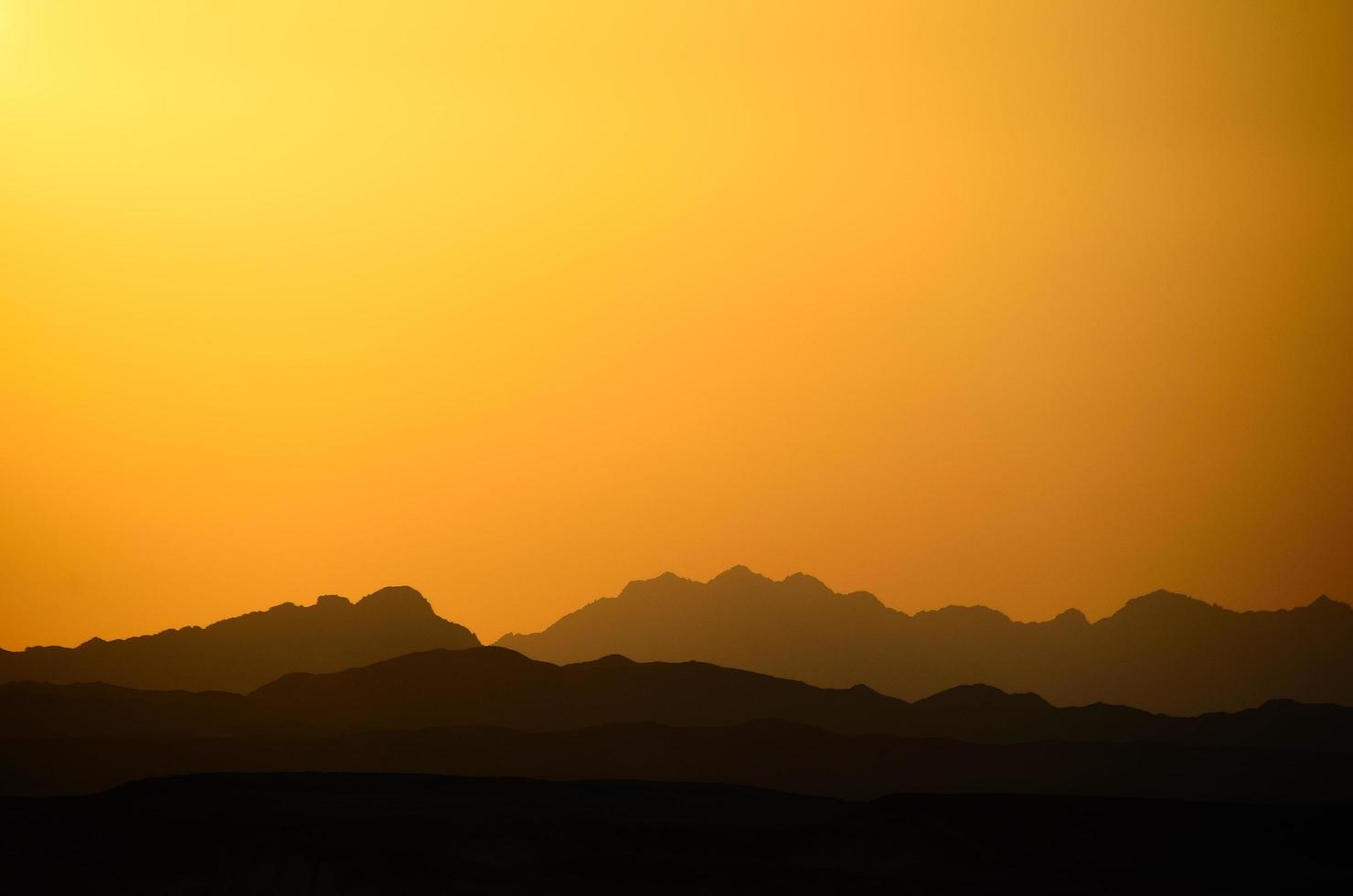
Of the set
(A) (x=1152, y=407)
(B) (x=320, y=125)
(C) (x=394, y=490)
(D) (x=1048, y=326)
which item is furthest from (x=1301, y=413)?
(B) (x=320, y=125)

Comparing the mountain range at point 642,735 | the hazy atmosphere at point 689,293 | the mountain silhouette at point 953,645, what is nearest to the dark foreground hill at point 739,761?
the mountain range at point 642,735

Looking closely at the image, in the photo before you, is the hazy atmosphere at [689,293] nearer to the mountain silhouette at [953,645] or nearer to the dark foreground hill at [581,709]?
the mountain silhouette at [953,645]

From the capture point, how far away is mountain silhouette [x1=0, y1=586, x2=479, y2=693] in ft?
22.1

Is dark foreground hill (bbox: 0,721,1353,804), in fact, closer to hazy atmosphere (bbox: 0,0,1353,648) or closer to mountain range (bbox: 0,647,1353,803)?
mountain range (bbox: 0,647,1353,803)

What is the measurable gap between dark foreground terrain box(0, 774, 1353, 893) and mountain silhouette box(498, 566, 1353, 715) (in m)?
0.53

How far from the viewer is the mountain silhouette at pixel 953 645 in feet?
22.3

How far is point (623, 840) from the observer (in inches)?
247

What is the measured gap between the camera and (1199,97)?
7.07m

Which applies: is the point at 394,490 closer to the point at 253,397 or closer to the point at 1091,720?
the point at 253,397

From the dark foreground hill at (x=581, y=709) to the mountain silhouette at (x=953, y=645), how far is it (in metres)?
0.07

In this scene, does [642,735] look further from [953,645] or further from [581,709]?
[953,645]

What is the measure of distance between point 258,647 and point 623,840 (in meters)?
1.90

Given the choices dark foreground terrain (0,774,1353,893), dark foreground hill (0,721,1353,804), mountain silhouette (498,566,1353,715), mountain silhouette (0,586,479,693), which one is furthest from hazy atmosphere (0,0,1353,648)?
dark foreground terrain (0,774,1353,893)

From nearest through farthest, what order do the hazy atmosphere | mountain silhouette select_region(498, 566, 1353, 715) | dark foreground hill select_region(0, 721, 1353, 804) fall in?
dark foreground hill select_region(0, 721, 1353, 804) < mountain silhouette select_region(498, 566, 1353, 715) < the hazy atmosphere
